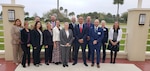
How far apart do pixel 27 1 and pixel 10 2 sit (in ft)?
2.33

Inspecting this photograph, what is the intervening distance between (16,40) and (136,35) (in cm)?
378

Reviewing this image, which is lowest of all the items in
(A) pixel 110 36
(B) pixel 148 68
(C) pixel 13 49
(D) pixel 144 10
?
(B) pixel 148 68

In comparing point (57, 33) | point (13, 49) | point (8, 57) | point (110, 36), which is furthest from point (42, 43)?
point (110, 36)

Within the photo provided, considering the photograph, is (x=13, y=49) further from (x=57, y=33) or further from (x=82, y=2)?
(x=82, y=2)

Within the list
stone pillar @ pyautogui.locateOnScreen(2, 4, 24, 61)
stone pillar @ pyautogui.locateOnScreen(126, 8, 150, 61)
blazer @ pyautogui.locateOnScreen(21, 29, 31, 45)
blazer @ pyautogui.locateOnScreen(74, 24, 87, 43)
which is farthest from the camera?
stone pillar @ pyautogui.locateOnScreen(126, 8, 150, 61)

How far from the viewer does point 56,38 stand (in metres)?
4.93

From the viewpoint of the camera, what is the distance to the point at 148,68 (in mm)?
5211

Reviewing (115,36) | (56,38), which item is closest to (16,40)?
(56,38)

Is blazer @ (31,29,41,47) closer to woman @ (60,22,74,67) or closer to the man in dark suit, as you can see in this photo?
the man in dark suit

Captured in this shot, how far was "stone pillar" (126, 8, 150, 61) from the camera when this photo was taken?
5.66 metres

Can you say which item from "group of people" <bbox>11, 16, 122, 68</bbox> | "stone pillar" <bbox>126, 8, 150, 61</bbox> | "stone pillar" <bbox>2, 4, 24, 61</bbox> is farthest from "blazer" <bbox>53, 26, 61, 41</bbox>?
"stone pillar" <bbox>126, 8, 150, 61</bbox>

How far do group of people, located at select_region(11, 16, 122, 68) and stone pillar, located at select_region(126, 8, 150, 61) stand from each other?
830mm

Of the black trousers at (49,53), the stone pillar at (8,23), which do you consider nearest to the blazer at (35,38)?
the black trousers at (49,53)

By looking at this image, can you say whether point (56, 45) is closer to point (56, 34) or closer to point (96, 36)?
point (56, 34)
